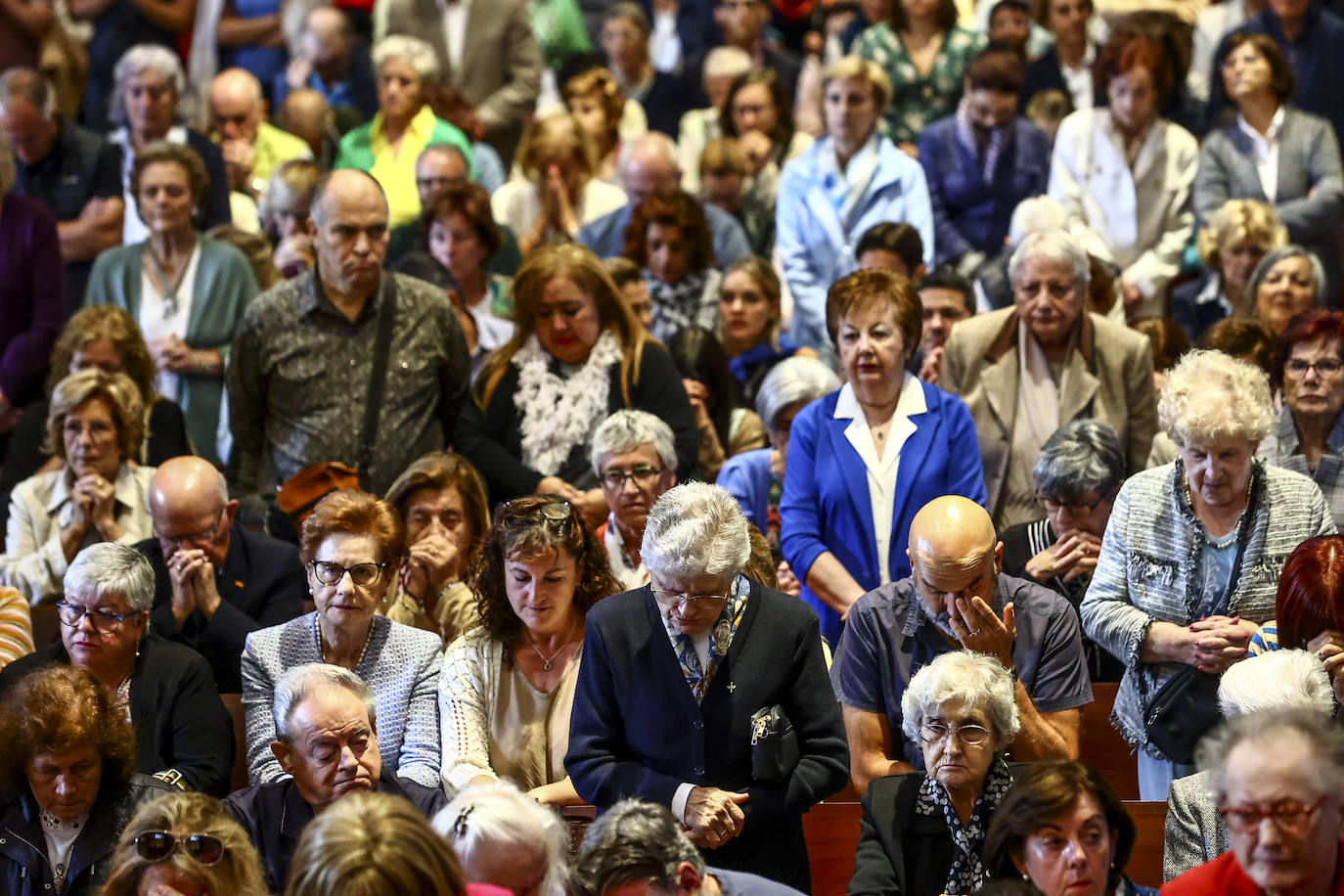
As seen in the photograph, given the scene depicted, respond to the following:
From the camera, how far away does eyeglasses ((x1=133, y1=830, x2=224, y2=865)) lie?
10.6 ft

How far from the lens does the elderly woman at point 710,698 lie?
3592mm

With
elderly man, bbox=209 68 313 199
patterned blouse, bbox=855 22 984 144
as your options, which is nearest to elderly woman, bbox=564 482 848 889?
elderly man, bbox=209 68 313 199

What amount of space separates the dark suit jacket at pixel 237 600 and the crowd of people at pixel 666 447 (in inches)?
0.7

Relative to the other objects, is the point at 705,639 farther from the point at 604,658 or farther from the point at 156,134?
the point at 156,134

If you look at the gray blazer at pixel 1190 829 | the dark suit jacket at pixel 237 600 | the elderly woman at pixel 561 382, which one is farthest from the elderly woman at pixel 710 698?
the elderly woman at pixel 561 382

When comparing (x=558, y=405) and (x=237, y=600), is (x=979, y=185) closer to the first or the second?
(x=558, y=405)

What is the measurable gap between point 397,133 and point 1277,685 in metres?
5.10

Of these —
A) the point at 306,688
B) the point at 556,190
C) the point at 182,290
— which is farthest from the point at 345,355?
the point at 556,190

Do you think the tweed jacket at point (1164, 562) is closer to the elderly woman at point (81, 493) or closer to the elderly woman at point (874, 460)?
the elderly woman at point (874, 460)

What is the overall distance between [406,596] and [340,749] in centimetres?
108

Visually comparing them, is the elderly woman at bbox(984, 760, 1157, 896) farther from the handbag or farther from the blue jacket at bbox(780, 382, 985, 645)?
the blue jacket at bbox(780, 382, 985, 645)

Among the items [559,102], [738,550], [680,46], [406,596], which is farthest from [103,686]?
[680,46]

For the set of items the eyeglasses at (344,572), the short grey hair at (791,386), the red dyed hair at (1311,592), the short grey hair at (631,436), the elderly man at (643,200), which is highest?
the elderly man at (643,200)

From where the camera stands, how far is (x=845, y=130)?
7055 millimetres
